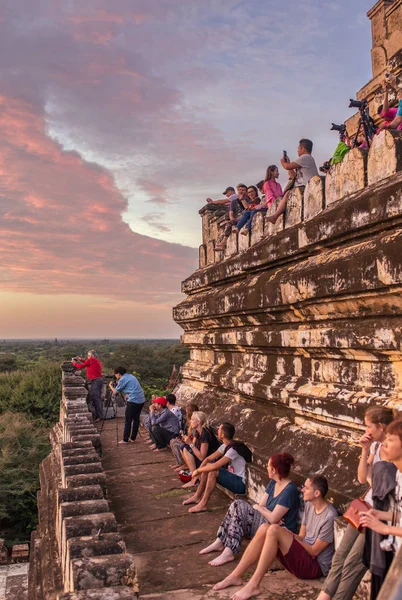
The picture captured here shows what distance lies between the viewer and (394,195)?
3.68 m

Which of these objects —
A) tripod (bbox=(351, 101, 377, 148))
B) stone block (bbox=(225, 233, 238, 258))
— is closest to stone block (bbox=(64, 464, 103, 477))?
stone block (bbox=(225, 233, 238, 258))

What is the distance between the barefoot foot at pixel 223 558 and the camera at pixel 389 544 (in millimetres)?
1592

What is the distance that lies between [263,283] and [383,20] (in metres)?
9.00

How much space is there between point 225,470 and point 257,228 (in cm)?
276

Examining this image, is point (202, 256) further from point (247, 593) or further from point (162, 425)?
point (247, 593)

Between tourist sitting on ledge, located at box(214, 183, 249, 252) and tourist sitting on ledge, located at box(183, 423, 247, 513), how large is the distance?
3194 millimetres

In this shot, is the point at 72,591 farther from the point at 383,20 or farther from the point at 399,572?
the point at 383,20

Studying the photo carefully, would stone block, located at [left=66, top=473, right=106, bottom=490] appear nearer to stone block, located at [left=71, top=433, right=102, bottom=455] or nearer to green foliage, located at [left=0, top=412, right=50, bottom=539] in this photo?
stone block, located at [left=71, top=433, right=102, bottom=455]

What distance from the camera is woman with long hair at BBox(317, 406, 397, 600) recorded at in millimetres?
3117

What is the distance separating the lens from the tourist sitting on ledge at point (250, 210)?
263 inches

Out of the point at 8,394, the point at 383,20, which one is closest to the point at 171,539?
the point at 383,20

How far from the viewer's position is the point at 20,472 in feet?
59.9

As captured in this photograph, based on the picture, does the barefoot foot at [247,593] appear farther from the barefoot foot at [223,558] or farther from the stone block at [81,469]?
the stone block at [81,469]

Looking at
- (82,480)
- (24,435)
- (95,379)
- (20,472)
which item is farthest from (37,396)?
(82,480)
